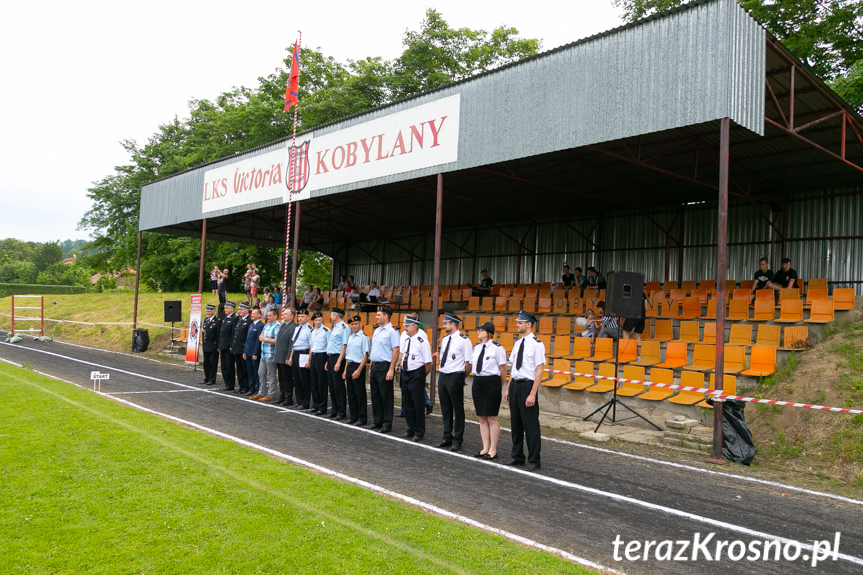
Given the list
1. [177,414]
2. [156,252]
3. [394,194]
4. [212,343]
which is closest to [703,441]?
[177,414]

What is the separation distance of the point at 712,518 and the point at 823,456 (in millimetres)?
3368

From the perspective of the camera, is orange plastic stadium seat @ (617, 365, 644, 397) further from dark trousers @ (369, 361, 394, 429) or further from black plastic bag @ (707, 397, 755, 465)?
dark trousers @ (369, 361, 394, 429)

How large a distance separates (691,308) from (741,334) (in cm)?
305

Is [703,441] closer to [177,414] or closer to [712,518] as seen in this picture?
[712,518]

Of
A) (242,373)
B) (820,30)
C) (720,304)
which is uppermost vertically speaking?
(820,30)

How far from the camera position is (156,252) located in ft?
143

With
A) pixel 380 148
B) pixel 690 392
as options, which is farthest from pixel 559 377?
pixel 380 148

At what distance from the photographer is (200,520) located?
4.65 meters

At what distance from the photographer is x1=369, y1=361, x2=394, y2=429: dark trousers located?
9312 mm

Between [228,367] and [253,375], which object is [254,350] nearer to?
[253,375]

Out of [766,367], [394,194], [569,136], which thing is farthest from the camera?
[394,194]

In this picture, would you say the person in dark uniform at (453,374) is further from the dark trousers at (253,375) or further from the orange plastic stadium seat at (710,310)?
the orange plastic stadium seat at (710,310)

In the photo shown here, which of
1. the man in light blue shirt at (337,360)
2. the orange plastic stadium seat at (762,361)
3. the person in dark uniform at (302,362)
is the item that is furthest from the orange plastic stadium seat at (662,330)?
the person in dark uniform at (302,362)

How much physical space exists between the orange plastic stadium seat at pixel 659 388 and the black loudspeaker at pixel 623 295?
1158 millimetres
